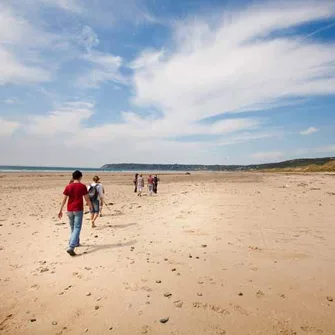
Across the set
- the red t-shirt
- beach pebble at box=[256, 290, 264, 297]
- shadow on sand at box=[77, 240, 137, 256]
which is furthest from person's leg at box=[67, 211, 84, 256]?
beach pebble at box=[256, 290, 264, 297]

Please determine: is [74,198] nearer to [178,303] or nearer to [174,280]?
[174,280]

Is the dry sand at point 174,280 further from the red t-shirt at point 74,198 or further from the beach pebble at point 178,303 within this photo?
the red t-shirt at point 74,198

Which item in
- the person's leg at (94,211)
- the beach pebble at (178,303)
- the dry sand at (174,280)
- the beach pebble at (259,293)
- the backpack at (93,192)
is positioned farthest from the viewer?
the backpack at (93,192)

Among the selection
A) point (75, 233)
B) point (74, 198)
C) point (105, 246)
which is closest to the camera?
point (75, 233)

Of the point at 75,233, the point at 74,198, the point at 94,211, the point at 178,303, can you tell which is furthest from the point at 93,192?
the point at 178,303

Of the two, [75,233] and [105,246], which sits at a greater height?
[75,233]

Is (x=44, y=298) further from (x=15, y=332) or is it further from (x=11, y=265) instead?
(x=11, y=265)

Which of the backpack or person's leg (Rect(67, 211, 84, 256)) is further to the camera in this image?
the backpack

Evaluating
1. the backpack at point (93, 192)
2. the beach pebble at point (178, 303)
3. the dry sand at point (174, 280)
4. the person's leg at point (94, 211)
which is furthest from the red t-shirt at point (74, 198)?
the beach pebble at point (178, 303)

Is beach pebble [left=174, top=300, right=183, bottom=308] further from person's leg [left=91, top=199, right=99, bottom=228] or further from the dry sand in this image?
person's leg [left=91, top=199, right=99, bottom=228]

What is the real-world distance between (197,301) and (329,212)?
10.8 meters

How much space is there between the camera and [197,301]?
17.3 feet

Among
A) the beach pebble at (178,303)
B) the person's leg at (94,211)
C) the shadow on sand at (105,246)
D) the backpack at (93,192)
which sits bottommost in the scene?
the shadow on sand at (105,246)

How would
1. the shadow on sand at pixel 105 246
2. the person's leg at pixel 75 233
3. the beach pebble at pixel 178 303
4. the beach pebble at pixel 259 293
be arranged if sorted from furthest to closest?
the shadow on sand at pixel 105 246 < the person's leg at pixel 75 233 < the beach pebble at pixel 259 293 < the beach pebble at pixel 178 303
